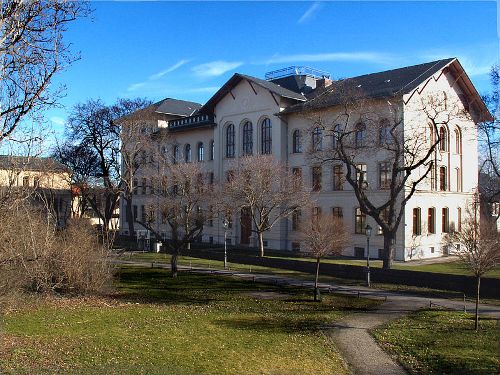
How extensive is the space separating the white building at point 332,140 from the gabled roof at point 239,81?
0.11 meters

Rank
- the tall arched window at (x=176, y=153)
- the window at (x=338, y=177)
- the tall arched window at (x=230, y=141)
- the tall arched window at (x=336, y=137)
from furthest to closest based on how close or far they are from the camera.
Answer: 1. the tall arched window at (x=176, y=153)
2. the tall arched window at (x=230, y=141)
3. the window at (x=338, y=177)
4. the tall arched window at (x=336, y=137)

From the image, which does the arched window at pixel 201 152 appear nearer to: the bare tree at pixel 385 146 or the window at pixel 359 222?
the bare tree at pixel 385 146

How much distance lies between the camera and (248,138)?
166 ft

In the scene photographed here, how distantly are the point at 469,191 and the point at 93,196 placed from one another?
119 ft

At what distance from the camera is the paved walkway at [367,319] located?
13.9m

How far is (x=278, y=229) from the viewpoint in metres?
46.7

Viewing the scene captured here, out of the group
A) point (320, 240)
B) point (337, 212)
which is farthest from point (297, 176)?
point (320, 240)

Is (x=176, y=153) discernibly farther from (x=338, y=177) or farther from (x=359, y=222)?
(x=359, y=222)

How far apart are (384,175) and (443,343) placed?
86.4 ft

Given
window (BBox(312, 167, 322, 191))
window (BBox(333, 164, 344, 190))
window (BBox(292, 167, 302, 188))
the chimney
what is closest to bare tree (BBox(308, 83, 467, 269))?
window (BBox(333, 164, 344, 190))

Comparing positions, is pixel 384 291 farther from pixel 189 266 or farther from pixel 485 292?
pixel 189 266

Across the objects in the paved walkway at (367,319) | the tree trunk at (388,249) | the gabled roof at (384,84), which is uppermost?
the gabled roof at (384,84)

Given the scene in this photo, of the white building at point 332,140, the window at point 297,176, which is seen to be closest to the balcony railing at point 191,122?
the white building at point 332,140

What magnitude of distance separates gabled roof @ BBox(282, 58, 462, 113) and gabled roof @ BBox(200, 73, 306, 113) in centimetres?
143
